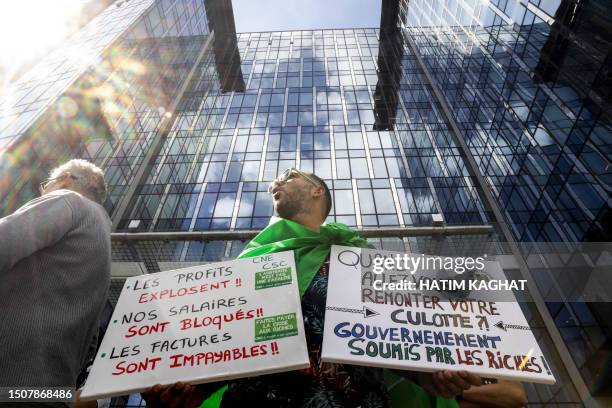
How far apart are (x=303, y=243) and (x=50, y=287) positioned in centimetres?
180

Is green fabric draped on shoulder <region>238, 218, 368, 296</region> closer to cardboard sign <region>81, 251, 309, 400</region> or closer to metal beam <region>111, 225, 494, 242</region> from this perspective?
cardboard sign <region>81, 251, 309, 400</region>

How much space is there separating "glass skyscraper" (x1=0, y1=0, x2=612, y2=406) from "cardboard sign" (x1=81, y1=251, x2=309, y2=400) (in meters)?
4.51

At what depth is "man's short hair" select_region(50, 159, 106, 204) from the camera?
3.53m

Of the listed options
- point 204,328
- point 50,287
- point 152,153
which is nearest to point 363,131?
point 152,153

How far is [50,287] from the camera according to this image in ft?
8.32

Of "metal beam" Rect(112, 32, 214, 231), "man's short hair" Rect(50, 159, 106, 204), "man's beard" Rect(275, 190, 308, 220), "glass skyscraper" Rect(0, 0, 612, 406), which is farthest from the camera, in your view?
"metal beam" Rect(112, 32, 214, 231)

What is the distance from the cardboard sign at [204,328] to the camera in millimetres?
2287

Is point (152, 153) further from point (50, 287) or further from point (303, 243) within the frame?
point (50, 287)

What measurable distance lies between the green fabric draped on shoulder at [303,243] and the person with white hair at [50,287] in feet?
3.99

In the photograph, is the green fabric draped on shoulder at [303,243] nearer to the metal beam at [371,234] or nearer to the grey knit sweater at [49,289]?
the grey knit sweater at [49,289]

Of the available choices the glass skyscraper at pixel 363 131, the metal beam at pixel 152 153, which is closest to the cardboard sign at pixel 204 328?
the glass skyscraper at pixel 363 131

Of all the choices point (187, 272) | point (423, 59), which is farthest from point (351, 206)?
point (187, 272)

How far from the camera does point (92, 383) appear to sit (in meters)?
2.31

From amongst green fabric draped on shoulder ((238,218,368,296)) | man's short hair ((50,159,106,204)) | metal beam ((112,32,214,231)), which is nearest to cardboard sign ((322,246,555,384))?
green fabric draped on shoulder ((238,218,368,296))
